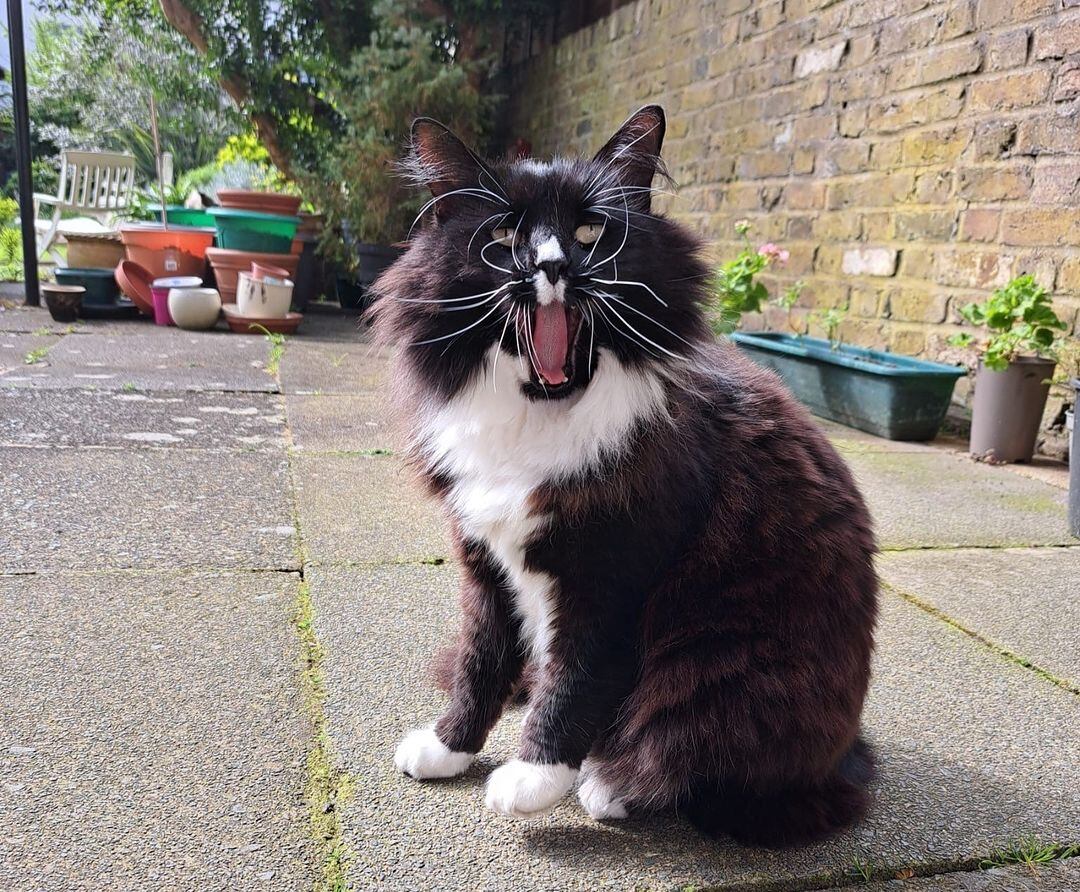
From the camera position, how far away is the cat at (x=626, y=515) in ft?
3.98

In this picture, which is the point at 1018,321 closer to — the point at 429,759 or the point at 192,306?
the point at 429,759

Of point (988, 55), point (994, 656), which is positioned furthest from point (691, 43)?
point (994, 656)

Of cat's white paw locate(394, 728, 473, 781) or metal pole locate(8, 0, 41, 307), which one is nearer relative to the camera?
cat's white paw locate(394, 728, 473, 781)

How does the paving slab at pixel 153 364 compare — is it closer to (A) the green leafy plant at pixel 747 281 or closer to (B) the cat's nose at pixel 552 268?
(A) the green leafy plant at pixel 747 281

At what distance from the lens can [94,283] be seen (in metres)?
6.34

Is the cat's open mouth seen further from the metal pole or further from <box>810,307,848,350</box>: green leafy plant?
the metal pole

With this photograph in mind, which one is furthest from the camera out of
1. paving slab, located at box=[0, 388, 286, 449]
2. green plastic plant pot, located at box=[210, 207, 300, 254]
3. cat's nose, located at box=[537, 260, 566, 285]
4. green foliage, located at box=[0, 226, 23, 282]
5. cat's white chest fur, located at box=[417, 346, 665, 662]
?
green foliage, located at box=[0, 226, 23, 282]

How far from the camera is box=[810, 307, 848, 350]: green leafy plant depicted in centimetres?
452

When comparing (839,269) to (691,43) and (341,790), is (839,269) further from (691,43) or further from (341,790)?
(341,790)

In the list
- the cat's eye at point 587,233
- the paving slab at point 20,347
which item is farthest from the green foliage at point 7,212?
the cat's eye at point 587,233

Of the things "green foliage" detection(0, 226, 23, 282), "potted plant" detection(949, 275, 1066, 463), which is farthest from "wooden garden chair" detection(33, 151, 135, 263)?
"potted plant" detection(949, 275, 1066, 463)

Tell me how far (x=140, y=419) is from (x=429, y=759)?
272 centimetres

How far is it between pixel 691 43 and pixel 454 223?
5.38 metres

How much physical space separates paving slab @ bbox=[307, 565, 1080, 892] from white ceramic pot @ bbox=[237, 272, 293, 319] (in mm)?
4471
